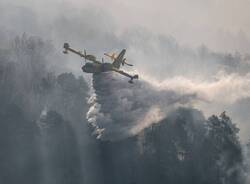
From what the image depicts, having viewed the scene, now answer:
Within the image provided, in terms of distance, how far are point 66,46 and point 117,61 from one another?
1857cm

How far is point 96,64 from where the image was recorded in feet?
636

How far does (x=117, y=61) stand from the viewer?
200m

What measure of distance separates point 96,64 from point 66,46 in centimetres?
1131

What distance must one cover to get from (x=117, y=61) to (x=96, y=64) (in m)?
9.14

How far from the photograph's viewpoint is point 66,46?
192375mm
